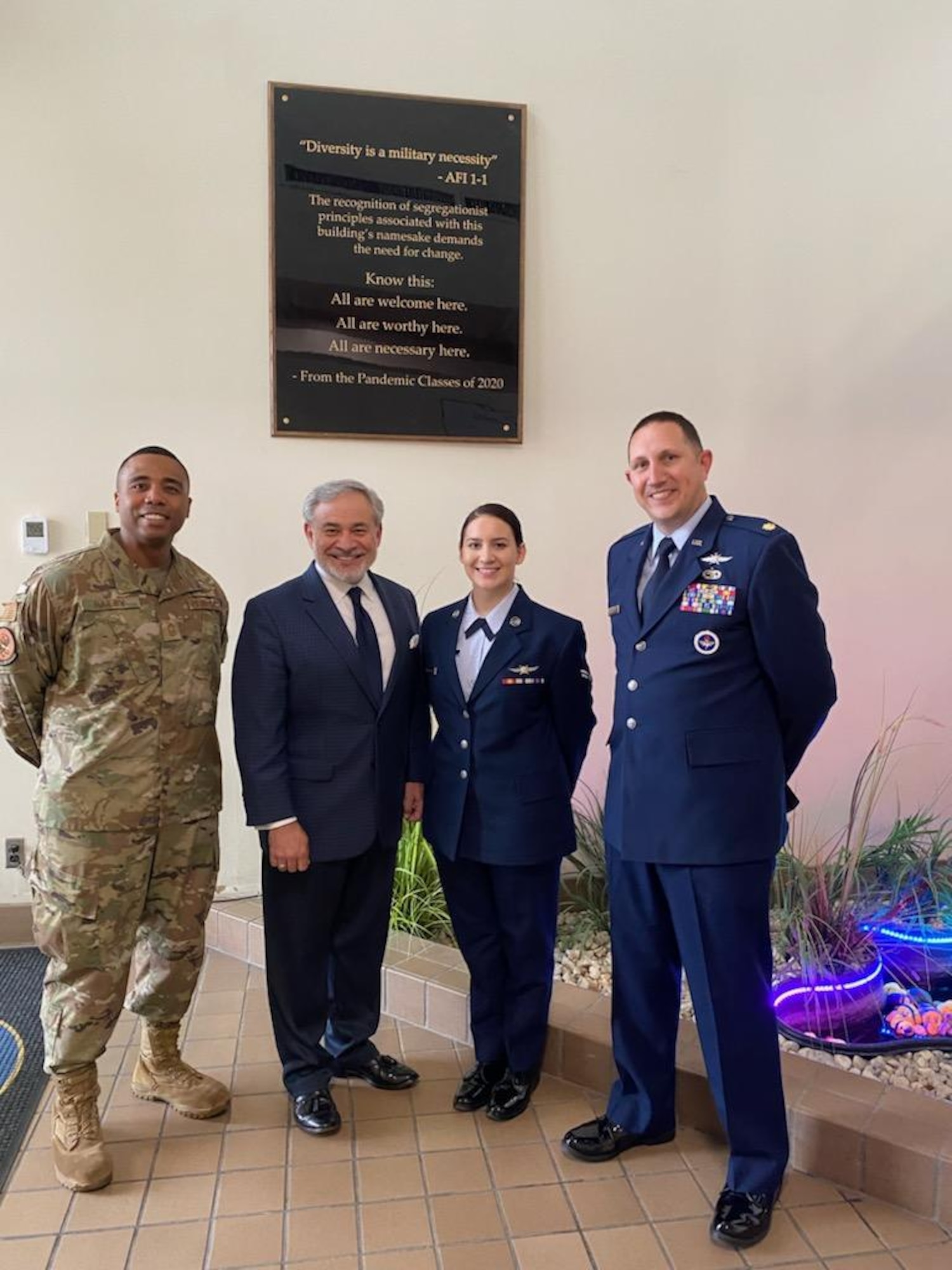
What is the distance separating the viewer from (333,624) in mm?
2006

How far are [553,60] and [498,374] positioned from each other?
1.09m

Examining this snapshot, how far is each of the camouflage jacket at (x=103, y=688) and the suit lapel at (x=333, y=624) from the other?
277 mm

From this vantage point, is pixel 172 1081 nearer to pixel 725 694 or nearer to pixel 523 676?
pixel 523 676

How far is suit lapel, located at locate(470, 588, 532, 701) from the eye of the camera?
198 cm

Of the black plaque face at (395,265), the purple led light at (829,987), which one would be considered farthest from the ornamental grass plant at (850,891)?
the black plaque face at (395,265)

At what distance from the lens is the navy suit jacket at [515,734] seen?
1.98 m

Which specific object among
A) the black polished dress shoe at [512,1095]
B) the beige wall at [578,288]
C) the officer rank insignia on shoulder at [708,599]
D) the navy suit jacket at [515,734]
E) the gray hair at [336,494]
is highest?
the beige wall at [578,288]

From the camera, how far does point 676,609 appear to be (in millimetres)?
1742

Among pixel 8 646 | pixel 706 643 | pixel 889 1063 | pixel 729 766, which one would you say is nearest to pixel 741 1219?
pixel 889 1063

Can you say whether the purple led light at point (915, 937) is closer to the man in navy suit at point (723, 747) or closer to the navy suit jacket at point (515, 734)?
the man in navy suit at point (723, 747)

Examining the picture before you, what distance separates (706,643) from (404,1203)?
4.24ft

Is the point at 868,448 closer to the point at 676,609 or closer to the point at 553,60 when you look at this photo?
the point at 553,60

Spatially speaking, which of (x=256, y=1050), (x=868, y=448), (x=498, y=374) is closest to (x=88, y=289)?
(x=498, y=374)

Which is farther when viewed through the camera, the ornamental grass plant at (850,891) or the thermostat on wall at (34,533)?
the thermostat on wall at (34,533)
